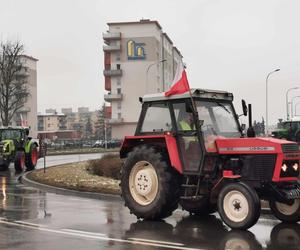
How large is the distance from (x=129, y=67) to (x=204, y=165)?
99.2 meters

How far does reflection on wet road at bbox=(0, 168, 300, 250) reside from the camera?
8570mm

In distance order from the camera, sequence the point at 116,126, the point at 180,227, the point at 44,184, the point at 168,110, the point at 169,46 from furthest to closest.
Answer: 1. the point at 169,46
2. the point at 116,126
3. the point at 44,184
4. the point at 168,110
5. the point at 180,227

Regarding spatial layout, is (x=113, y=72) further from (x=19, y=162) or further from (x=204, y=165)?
(x=204, y=165)

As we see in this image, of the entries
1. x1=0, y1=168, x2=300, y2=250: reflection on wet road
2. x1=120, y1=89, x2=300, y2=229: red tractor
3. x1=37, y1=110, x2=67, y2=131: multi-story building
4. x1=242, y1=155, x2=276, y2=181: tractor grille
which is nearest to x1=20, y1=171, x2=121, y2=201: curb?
x1=0, y1=168, x2=300, y2=250: reflection on wet road

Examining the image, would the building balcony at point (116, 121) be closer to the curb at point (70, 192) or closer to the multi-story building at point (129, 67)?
the multi-story building at point (129, 67)

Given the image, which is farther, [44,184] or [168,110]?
[44,184]

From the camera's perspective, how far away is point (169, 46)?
12256 cm

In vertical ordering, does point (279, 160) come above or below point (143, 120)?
below

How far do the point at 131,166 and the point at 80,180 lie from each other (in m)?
8.23

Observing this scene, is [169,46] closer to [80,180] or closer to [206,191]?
[80,180]

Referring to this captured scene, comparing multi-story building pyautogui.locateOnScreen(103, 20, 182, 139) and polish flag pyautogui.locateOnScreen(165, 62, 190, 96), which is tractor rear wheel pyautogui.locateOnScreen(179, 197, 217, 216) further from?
multi-story building pyautogui.locateOnScreen(103, 20, 182, 139)

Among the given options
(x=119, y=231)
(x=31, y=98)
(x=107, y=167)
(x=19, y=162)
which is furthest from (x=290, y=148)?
(x=31, y=98)

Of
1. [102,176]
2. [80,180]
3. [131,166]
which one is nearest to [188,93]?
[131,166]

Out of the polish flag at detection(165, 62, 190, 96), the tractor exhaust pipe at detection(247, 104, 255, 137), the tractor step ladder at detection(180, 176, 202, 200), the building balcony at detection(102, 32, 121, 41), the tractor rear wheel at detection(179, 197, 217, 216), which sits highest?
the building balcony at detection(102, 32, 121, 41)
